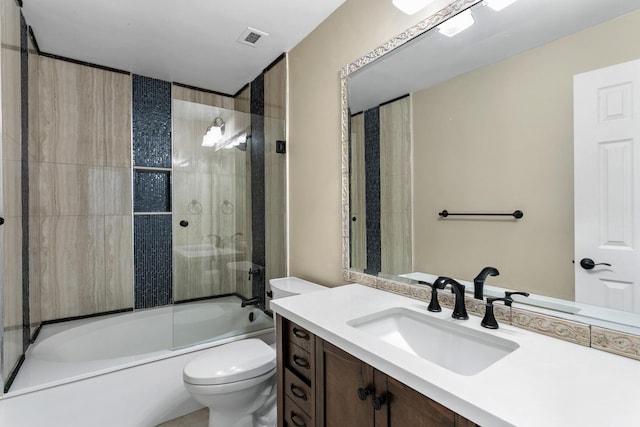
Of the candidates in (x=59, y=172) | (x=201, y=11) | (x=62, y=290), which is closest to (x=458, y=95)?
(x=201, y=11)

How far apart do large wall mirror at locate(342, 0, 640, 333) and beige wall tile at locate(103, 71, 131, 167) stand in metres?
2.18

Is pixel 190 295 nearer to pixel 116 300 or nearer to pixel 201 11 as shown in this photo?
pixel 116 300

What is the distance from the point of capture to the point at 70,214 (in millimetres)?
2414

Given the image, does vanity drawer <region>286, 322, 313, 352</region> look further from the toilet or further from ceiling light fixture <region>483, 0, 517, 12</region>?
ceiling light fixture <region>483, 0, 517, 12</region>

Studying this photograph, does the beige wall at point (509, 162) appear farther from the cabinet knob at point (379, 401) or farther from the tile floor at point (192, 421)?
the tile floor at point (192, 421)

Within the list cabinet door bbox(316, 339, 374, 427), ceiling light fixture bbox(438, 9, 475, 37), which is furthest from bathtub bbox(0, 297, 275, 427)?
ceiling light fixture bbox(438, 9, 475, 37)

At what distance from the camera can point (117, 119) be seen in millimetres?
2594

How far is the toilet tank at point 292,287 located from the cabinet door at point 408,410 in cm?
102

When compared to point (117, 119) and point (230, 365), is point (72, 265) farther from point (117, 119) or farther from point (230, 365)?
point (230, 365)

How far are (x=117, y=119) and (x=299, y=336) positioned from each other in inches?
99.9

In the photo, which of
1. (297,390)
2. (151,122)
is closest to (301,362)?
(297,390)

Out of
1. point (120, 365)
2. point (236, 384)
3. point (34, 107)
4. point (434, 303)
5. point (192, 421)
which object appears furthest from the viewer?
point (34, 107)

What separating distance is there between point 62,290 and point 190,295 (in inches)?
40.6

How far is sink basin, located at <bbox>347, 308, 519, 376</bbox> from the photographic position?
94 centimetres
